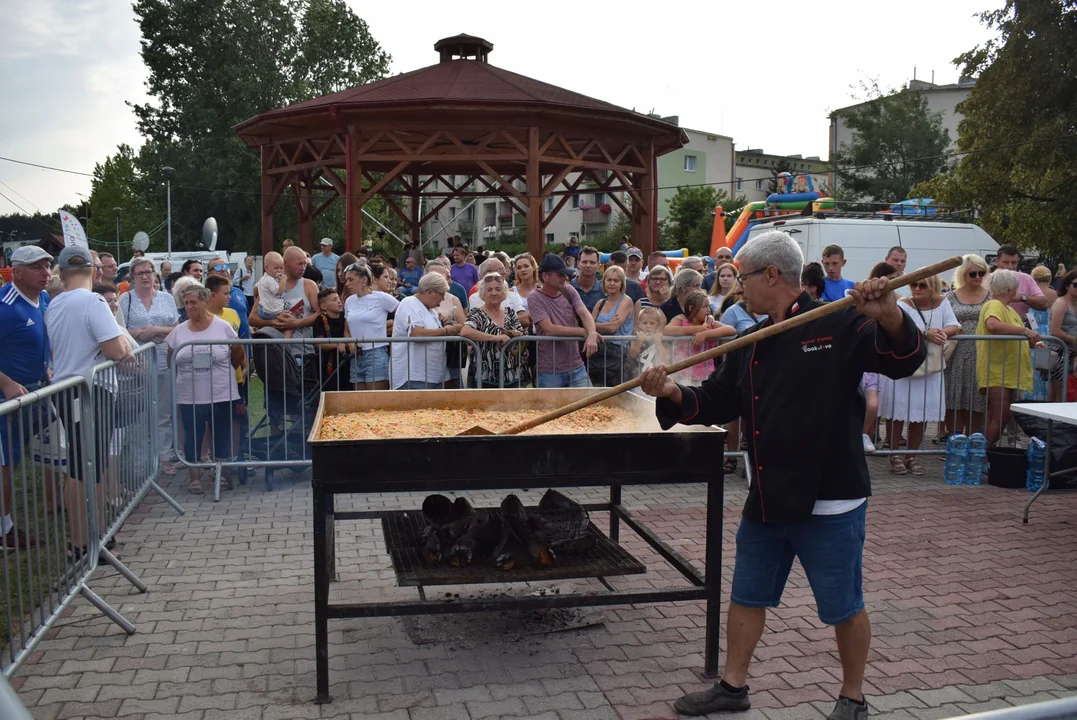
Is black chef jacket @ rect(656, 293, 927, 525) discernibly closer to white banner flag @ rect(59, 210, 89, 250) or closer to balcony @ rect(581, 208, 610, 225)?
white banner flag @ rect(59, 210, 89, 250)

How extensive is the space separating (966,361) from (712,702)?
6.72 m

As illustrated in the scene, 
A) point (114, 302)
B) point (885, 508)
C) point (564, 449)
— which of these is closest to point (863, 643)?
point (564, 449)

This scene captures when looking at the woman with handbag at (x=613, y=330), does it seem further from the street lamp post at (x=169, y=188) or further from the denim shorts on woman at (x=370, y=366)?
the street lamp post at (x=169, y=188)

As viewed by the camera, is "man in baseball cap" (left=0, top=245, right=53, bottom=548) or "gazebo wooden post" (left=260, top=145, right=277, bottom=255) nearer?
"man in baseball cap" (left=0, top=245, right=53, bottom=548)

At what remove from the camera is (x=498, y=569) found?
190 inches

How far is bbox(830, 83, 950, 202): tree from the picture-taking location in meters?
57.3

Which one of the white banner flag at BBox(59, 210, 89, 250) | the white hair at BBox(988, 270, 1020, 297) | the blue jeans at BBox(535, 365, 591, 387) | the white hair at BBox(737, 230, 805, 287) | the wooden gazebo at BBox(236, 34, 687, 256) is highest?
the wooden gazebo at BBox(236, 34, 687, 256)

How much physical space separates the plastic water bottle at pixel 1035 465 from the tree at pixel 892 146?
169ft

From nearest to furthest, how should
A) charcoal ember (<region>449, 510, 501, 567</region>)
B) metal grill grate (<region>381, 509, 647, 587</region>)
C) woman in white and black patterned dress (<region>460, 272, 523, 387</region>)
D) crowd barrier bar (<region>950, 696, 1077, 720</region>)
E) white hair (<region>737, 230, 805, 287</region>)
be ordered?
crowd barrier bar (<region>950, 696, 1077, 720</region>) < white hair (<region>737, 230, 805, 287</region>) < metal grill grate (<region>381, 509, 647, 587</region>) < charcoal ember (<region>449, 510, 501, 567</region>) < woman in white and black patterned dress (<region>460, 272, 523, 387</region>)

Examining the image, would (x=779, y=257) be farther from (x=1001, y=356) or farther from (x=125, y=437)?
(x=1001, y=356)

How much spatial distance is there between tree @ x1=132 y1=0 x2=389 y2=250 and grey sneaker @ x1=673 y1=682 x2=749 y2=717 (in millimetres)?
45613

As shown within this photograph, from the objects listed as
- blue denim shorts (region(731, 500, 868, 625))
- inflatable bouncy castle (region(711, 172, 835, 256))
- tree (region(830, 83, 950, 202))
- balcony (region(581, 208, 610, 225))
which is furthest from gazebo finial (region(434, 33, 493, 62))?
balcony (region(581, 208, 610, 225))

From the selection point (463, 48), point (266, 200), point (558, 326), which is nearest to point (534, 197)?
point (463, 48)

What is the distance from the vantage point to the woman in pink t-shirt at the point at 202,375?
8.37 meters
